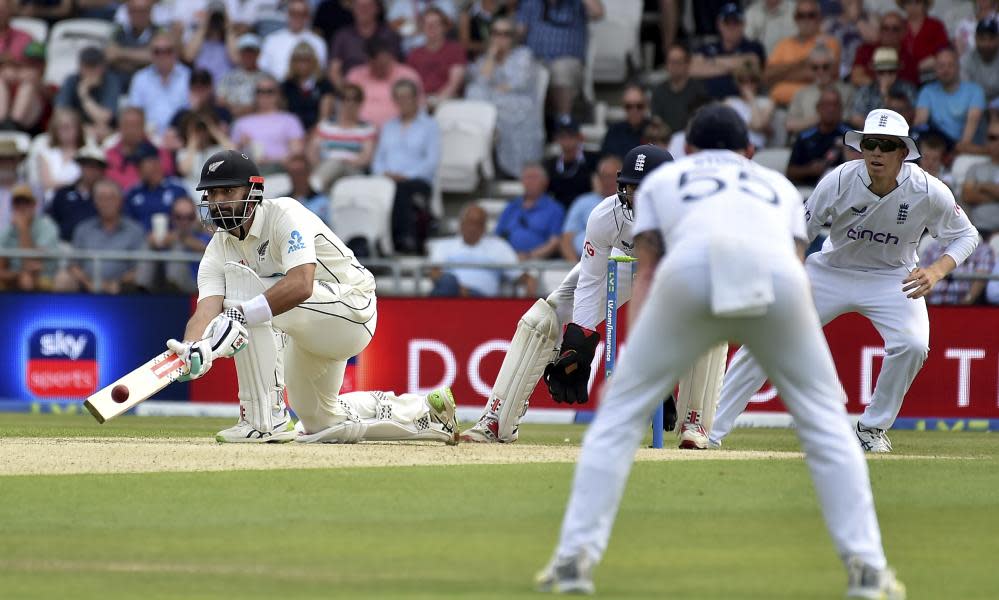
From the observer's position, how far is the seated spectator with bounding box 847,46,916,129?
17578 millimetres

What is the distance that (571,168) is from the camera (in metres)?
18.5

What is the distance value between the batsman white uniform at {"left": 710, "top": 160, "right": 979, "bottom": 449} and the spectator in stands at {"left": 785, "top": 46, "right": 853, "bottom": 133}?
21.3ft

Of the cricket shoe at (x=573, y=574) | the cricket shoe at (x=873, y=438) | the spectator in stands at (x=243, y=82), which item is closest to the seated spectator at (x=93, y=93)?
the spectator in stands at (x=243, y=82)

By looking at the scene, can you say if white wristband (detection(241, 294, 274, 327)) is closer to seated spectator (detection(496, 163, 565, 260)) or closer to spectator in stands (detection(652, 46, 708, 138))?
seated spectator (detection(496, 163, 565, 260))

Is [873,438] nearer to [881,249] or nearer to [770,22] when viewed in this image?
[881,249]

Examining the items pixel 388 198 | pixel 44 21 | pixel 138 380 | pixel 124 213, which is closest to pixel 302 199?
pixel 388 198

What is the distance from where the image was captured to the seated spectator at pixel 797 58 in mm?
18609

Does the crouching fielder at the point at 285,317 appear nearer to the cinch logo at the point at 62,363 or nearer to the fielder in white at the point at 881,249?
the fielder in white at the point at 881,249

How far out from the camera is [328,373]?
35.7 ft

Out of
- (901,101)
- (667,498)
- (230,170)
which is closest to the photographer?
(667,498)

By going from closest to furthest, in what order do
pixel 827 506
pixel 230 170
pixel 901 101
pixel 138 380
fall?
1. pixel 827 506
2. pixel 138 380
3. pixel 230 170
4. pixel 901 101

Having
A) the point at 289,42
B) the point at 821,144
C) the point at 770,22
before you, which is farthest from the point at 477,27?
the point at 821,144

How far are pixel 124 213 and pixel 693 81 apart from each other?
6.77 metres

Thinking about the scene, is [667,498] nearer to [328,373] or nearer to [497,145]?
[328,373]
